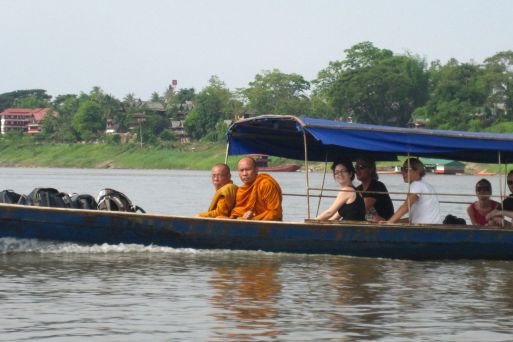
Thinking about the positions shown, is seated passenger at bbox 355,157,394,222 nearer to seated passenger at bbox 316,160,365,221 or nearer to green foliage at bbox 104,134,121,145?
seated passenger at bbox 316,160,365,221

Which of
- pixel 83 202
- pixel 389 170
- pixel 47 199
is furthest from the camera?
pixel 389 170

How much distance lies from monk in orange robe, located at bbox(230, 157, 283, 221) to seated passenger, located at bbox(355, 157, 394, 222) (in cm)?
116

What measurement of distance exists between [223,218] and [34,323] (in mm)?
5100

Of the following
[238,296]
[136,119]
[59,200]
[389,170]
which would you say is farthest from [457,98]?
[238,296]

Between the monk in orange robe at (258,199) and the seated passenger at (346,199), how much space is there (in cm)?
66

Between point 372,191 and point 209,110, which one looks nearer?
point 372,191

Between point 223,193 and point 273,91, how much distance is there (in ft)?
404

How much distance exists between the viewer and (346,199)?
47.0 ft

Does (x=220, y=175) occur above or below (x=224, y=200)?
above

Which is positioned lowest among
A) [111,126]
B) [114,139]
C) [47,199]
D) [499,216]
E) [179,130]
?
[499,216]

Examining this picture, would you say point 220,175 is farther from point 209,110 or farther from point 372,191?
point 209,110

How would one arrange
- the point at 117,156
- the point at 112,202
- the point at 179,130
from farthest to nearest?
the point at 179,130 < the point at 117,156 < the point at 112,202

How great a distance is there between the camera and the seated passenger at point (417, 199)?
14.3 m

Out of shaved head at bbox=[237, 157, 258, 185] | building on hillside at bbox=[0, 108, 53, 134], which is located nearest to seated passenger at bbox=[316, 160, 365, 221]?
shaved head at bbox=[237, 157, 258, 185]
